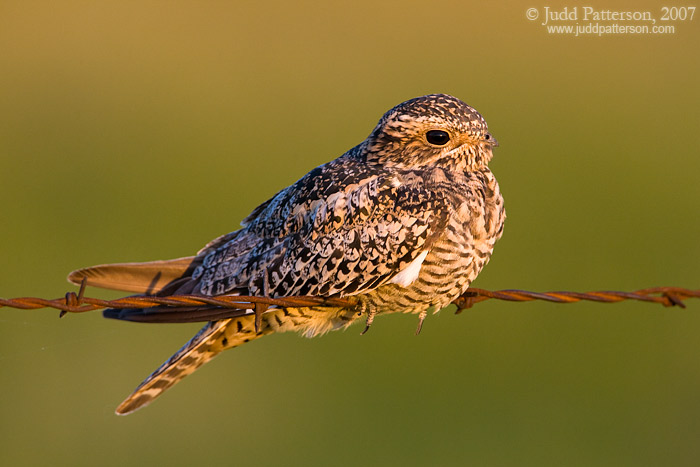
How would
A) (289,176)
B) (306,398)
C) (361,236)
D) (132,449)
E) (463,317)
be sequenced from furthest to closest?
(289,176), (463,317), (306,398), (132,449), (361,236)

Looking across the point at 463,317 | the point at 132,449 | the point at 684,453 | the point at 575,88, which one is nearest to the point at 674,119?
the point at 575,88

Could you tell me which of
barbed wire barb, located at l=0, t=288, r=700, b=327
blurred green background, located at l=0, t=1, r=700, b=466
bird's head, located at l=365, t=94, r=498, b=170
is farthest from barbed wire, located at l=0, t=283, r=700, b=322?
blurred green background, located at l=0, t=1, r=700, b=466

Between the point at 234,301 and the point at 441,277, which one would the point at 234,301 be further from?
the point at 441,277

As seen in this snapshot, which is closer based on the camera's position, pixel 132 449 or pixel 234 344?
pixel 234 344

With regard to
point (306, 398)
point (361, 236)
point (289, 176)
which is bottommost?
point (306, 398)

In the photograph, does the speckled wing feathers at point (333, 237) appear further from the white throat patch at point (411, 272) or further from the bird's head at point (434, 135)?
the bird's head at point (434, 135)

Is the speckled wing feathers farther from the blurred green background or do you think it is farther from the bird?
the blurred green background

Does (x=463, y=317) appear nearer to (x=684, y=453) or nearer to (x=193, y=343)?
(x=684, y=453)
